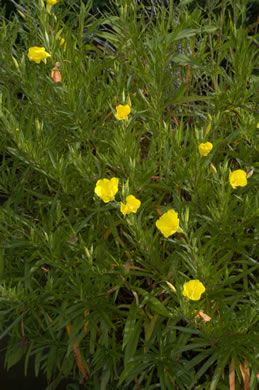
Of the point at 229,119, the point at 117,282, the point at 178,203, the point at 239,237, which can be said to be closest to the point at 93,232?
→ the point at 117,282

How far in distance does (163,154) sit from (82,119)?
0.29 meters

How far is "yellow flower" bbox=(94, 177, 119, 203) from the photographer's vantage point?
5.19 ft

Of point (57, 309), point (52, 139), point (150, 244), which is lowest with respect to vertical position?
point (57, 309)

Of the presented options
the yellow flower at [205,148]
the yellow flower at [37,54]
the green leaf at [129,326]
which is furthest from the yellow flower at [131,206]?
the yellow flower at [37,54]

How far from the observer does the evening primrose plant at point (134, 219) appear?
1640mm

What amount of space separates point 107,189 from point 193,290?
386 millimetres

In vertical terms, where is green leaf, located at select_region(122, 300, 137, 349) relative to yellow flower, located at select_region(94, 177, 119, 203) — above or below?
below

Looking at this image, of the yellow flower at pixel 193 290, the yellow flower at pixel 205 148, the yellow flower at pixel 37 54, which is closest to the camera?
the yellow flower at pixel 193 290

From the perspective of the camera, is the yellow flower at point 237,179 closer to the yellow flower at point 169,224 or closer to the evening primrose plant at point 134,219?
the evening primrose plant at point 134,219

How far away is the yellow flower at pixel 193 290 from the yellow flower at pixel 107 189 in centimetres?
33

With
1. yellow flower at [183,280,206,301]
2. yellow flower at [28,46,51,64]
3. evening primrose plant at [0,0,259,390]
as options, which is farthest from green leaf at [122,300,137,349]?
yellow flower at [28,46,51,64]

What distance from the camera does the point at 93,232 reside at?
6.12 ft

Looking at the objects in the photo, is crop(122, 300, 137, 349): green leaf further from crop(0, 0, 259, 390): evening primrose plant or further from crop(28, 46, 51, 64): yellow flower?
crop(28, 46, 51, 64): yellow flower

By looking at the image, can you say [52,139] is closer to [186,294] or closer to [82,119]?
[82,119]
